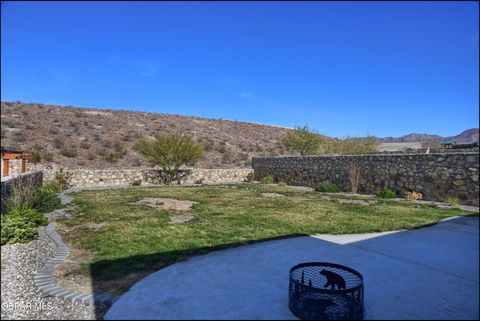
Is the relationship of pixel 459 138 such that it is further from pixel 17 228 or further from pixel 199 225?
pixel 17 228

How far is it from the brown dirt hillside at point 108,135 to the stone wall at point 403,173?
1170 centimetres

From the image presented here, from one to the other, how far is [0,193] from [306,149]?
2218cm

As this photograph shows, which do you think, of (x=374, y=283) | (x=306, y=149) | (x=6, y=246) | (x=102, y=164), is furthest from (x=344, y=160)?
(x=102, y=164)

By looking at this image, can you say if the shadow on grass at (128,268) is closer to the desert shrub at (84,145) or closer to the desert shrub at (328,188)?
the desert shrub at (328,188)

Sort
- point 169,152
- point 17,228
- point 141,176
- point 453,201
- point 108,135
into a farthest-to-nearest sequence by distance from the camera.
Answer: point 108,135 < point 141,176 < point 169,152 < point 453,201 < point 17,228

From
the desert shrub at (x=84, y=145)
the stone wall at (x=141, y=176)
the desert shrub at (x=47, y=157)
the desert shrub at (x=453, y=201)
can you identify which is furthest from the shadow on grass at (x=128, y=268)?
the desert shrub at (x=84, y=145)

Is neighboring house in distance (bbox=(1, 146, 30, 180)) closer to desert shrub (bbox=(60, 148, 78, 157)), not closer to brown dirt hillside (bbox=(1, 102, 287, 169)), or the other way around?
brown dirt hillside (bbox=(1, 102, 287, 169))

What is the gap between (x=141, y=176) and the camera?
22234 millimetres

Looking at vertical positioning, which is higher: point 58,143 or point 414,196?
point 58,143

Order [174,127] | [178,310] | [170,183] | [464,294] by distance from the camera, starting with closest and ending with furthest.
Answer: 1. [178,310]
2. [464,294]
3. [170,183]
4. [174,127]

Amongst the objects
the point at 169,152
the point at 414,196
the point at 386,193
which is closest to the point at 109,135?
the point at 169,152

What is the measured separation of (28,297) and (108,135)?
108ft

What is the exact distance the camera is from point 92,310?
14.4 ft

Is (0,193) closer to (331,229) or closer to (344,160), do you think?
(331,229)
